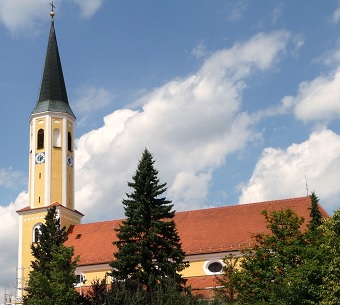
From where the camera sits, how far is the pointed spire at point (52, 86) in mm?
55750

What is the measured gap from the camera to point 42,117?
55375 mm

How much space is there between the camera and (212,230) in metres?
47.4

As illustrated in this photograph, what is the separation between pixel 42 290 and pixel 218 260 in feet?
55.6

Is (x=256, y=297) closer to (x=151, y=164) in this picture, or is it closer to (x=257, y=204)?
(x=151, y=164)

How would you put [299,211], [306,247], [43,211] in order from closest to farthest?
[306,247], [299,211], [43,211]

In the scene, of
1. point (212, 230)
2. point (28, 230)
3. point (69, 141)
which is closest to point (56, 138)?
point (69, 141)

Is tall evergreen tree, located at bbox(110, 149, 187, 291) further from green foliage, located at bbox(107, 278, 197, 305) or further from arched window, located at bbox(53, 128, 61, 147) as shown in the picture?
arched window, located at bbox(53, 128, 61, 147)

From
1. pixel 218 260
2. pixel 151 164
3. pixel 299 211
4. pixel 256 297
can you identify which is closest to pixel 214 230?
pixel 218 260

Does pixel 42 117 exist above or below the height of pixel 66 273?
above

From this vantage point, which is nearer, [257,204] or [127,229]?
[127,229]

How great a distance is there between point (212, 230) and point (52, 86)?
1984 cm

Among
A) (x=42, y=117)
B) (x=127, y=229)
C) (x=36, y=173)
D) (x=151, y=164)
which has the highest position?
(x=42, y=117)

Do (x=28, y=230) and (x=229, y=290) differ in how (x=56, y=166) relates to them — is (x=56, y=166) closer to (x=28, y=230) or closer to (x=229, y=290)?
(x=28, y=230)

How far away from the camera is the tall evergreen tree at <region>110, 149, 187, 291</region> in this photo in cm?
3284
